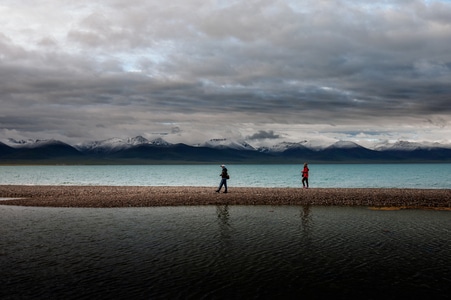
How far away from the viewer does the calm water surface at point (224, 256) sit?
13852 millimetres

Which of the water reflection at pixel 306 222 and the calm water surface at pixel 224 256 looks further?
the water reflection at pixel 306 222

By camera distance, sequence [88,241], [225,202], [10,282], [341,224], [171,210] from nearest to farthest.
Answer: [10,282]
[88,241]
[341,224]
[171,210]
[225,202]

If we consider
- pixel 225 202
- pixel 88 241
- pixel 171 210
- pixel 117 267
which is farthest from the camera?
pixel 225 202

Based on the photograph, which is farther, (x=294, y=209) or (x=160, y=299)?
(x=294, y=209)

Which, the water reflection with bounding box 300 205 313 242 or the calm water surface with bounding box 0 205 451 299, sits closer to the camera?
the calm water surface with bounding box 0 205 451 299

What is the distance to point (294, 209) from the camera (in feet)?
111

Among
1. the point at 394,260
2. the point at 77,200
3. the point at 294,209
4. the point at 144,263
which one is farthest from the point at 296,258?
the point at 77,200

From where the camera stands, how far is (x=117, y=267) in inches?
646

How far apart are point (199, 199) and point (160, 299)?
85.0ft

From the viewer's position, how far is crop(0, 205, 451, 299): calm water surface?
1385 centimetres

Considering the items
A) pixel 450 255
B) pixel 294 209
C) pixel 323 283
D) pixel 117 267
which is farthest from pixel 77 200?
pixel 450 255

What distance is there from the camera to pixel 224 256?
18188mm

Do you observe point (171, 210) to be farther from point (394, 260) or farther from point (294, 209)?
point (394, 260)

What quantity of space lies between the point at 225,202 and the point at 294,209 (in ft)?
25.2
